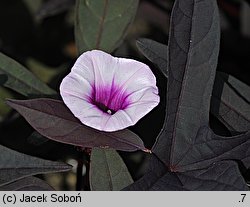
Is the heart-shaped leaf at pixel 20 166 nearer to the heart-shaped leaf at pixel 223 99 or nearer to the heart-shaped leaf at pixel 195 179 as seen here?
the heart-shaped leaf at pixel 195 179

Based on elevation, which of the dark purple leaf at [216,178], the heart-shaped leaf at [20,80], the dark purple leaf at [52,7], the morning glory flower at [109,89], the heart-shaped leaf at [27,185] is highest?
the morning glory flower at [109,89]

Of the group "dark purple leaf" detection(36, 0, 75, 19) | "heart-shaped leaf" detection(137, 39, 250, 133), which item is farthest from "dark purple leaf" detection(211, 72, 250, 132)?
"dark purple leaf" detection(36, 0, 75, 19)

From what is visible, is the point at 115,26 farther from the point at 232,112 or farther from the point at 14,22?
the point at 14,22

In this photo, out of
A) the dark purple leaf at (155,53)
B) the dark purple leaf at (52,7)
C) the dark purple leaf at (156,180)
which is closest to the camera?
the dark purple leaf at (156,180)

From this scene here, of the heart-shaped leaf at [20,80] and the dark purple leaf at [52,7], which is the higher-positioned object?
the heart-shaped leaf at [20,80]

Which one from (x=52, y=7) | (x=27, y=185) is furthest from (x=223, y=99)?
(x=52, y=7)

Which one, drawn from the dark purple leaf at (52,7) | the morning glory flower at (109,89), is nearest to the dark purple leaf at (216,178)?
the morning glory flower at (109,89)

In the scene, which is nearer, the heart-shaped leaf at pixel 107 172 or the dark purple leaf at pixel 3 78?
the heart-shaped leaf at pixel 107 172

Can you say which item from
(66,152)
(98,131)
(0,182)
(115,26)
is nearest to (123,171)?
(98,131)
